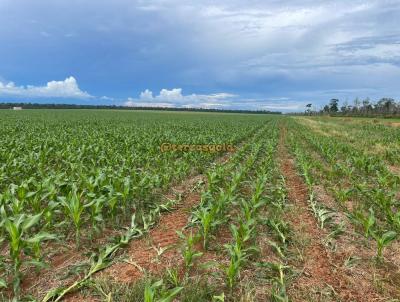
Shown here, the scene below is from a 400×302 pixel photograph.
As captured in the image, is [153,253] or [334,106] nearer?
[153,253]

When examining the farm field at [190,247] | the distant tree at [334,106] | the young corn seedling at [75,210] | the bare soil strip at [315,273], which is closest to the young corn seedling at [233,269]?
the farm field at [190,247]

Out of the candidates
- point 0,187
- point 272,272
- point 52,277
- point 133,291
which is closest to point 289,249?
point 272,272

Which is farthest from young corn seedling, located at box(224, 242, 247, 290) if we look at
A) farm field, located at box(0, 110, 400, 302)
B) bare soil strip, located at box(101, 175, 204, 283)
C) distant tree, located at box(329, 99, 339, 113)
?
distant tree, located at box(329, 99, 339, 113)

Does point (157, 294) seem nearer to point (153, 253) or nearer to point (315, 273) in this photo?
point (153, 253)

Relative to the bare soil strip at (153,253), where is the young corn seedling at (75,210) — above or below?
above

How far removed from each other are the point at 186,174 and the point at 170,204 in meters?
2.97

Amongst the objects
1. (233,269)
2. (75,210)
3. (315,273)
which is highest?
(75,210)

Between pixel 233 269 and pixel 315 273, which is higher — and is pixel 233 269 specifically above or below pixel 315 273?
above

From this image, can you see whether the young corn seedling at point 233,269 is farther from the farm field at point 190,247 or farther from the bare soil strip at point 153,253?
the bare soil strip at point 153,253

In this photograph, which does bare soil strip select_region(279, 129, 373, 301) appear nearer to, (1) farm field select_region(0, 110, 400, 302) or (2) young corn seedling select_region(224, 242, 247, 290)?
(1) farm field select_region(0, 110, 400, 302)

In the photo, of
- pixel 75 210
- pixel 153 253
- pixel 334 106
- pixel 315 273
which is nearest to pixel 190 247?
pixel 153 253

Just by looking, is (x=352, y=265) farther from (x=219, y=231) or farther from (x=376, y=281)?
(x=219, y=231)

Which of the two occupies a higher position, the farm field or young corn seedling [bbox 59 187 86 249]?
young corn seedling [bbox 59 187 86 249]

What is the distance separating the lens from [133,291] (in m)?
2.93
